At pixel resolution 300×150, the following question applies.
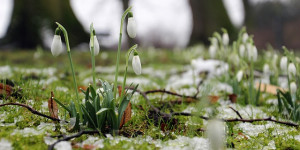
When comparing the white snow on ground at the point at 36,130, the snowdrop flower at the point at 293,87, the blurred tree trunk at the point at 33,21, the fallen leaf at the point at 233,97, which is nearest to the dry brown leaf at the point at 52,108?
the white snow on ground at the point at 36,130

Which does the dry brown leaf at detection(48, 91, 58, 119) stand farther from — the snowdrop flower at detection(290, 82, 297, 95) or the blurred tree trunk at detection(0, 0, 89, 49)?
the blurred tree trunk at detection(0, 0, 89, 49)

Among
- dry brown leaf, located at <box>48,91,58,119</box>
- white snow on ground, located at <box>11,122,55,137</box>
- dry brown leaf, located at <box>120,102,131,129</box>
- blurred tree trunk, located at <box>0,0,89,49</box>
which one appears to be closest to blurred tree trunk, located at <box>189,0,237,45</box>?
blurred tree trunk, located at <box>0,0,89,49</box>

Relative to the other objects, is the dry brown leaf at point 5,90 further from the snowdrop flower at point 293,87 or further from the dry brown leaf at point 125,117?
the snowdrop flower at point 293,87

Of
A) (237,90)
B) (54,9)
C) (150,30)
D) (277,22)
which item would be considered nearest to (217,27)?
(54,9)

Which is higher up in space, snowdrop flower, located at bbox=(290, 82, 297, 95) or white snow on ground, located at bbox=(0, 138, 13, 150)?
snowdrop flower, located at bbox=(290, 82, 297, 95)

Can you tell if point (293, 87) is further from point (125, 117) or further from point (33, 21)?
point (33, 21)

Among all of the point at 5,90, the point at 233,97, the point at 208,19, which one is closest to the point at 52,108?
the point at 5,90

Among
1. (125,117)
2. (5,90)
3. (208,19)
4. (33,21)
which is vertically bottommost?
(125,117)

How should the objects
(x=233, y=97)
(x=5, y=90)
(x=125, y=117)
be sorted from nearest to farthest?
(x=125, y=117), (x=5, y=90), (x=233, y=97)
